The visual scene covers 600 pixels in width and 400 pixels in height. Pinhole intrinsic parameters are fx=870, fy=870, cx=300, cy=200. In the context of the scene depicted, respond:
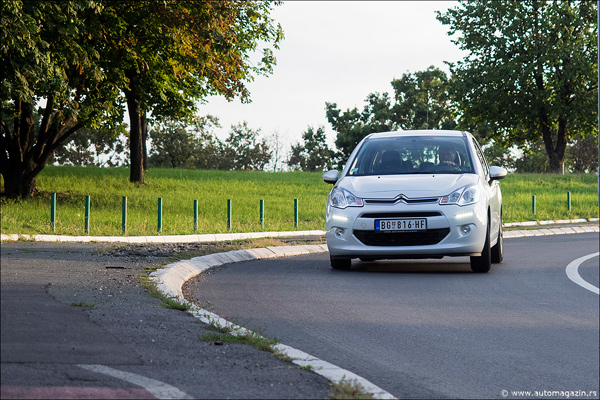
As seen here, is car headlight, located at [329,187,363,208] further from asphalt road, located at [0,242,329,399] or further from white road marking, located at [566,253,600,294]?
asphalt road, located at [0,242,329,399]

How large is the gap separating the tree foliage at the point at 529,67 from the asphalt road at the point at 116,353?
48.2 metres

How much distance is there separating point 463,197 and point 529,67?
43736 mm

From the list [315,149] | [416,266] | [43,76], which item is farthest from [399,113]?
[416,266]

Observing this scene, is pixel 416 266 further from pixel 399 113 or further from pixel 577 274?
pixel 399 113

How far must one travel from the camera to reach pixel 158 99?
33.2 meters

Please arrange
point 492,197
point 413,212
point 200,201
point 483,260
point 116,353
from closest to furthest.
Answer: point 116,353 < point 413,212 < point 483,260 < point 492,197 < point 200,201

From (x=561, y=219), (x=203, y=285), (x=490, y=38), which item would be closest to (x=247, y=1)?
(x=561, y=219)

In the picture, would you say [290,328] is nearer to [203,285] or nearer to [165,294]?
[165,294]

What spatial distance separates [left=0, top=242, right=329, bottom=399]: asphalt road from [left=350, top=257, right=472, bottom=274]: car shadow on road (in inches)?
194

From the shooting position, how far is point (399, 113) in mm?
84438

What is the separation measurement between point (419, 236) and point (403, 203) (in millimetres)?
530

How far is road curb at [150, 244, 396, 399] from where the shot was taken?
17.1 feet

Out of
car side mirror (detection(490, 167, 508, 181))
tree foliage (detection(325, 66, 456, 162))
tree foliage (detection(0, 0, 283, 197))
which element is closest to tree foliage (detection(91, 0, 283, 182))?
tree foliage (detection(0, 0, 283, 197))

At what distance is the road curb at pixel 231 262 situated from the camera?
5206 mm
